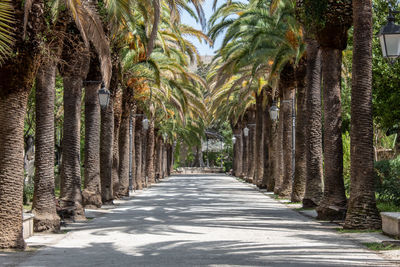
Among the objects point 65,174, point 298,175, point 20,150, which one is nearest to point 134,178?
point 298,175

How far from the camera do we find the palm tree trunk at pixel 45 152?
13.9 meters

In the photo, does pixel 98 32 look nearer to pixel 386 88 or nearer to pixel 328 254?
pixel 328 254

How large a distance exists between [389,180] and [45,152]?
1094cm

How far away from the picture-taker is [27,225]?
12719 mm

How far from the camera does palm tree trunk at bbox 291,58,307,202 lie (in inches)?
890

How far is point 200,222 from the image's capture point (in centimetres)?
1606

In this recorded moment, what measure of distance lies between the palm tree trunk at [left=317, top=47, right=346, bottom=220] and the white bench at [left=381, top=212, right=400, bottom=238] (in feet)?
13.2

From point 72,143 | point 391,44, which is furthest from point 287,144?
point 391,44

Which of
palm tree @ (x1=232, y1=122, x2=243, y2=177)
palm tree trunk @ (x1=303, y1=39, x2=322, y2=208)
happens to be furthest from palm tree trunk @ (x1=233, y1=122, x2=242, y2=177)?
palm tree trunk @ (x1=303, y1=39, x2=322, y2=208)

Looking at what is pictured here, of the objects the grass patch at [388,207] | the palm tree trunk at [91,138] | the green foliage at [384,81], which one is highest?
the green foliage at [384,81]

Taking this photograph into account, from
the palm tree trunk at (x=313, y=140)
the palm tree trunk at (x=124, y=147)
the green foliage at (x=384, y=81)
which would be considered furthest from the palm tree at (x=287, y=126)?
the palm tree trunk at (x=124, y=147)

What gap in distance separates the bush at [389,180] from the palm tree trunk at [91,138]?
29.6ft

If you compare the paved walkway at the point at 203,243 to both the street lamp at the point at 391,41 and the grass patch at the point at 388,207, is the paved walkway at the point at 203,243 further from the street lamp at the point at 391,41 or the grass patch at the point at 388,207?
the street lamp at the point at 391,41

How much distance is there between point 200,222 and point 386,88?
1337 cm
